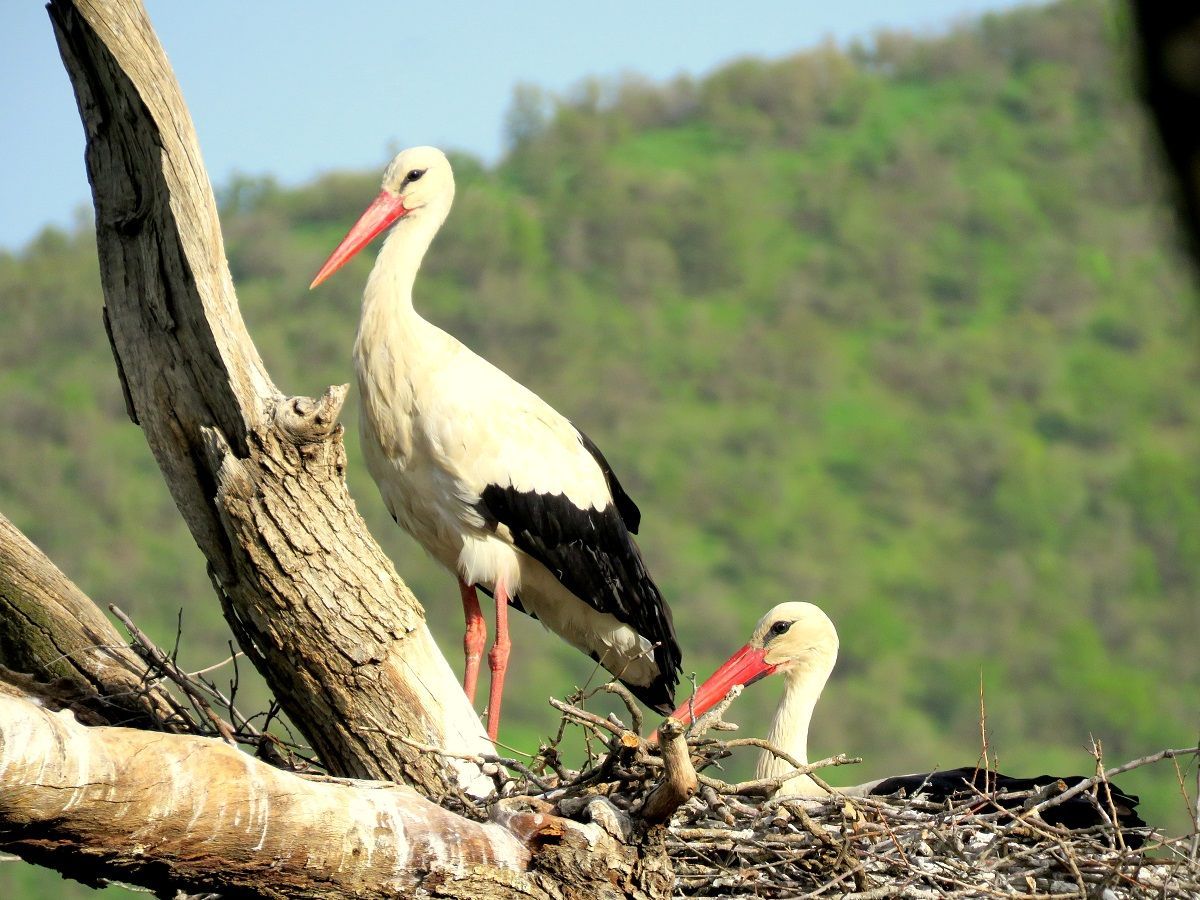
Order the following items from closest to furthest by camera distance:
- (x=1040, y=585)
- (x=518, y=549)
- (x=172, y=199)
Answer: (x=172, y=199) < (x=518, y=549) < (x=1040, y=585)

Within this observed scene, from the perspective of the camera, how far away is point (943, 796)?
4.62m

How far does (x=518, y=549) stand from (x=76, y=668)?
1849 millimetres

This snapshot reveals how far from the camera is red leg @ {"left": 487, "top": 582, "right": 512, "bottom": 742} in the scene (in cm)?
541

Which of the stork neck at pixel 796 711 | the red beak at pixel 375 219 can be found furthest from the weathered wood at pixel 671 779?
the red beak at pixel 375 219

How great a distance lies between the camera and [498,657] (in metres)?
5.92

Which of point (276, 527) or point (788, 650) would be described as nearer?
point (276, 527)

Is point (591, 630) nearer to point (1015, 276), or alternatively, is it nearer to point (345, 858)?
point (345, 858)

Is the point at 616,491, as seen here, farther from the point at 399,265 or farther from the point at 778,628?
the point at 399,265

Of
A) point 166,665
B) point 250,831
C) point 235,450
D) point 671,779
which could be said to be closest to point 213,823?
point 250,831

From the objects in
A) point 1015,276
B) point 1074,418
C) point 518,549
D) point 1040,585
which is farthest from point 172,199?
point 1015,276

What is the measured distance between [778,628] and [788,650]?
87 millimetres

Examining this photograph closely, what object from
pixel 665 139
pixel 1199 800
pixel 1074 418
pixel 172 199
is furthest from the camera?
pixel 665 139

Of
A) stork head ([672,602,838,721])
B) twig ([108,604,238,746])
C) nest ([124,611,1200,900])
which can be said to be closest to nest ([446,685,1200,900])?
nest ([124,611,1200,900])

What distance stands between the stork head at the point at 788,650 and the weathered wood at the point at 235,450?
225 cm
